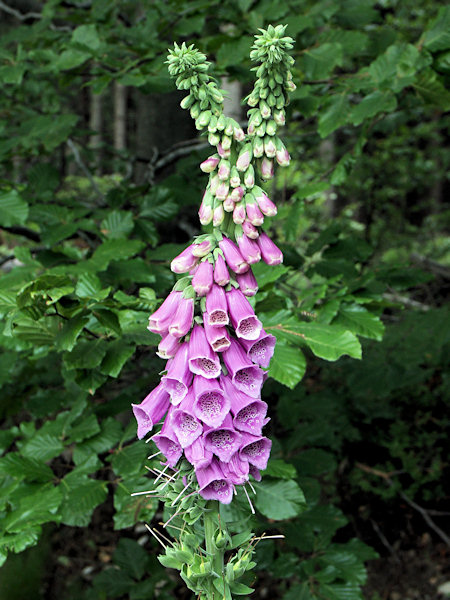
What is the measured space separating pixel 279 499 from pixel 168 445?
85 centimetres

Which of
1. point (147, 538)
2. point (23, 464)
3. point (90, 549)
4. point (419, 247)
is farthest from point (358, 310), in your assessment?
point (419, 247)

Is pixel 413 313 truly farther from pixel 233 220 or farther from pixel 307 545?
pixel 233 220

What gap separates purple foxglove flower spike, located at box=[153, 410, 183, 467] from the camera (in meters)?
1.43

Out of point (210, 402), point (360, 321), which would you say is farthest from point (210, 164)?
point (360, 321)

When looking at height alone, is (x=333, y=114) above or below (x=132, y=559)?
above

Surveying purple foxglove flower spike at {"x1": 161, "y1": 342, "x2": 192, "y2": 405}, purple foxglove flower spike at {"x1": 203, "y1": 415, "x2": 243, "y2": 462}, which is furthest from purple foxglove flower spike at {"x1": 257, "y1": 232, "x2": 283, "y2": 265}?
purple foxglove flower spike at {"x1": 203, "y1": 415, "x2": 243, "y2": 462}

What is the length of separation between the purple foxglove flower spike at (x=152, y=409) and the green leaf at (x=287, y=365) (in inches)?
17.2

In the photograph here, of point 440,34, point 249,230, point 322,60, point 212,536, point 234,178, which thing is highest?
point 440,34

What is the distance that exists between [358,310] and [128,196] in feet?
5.85

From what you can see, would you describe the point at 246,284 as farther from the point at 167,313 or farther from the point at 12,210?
the point at 12,210

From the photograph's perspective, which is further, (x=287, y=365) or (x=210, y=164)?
(x=287, y=365)

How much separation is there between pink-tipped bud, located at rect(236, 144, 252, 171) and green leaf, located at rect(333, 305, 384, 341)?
41.1 inches

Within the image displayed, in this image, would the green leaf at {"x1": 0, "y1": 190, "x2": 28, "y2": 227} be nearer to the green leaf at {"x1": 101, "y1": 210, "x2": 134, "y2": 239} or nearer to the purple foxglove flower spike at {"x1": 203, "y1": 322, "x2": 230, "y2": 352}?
the green leaf at {"x1": 101, "y1": 210, "x2": 134, "y2": 239}

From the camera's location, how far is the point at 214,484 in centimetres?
142
